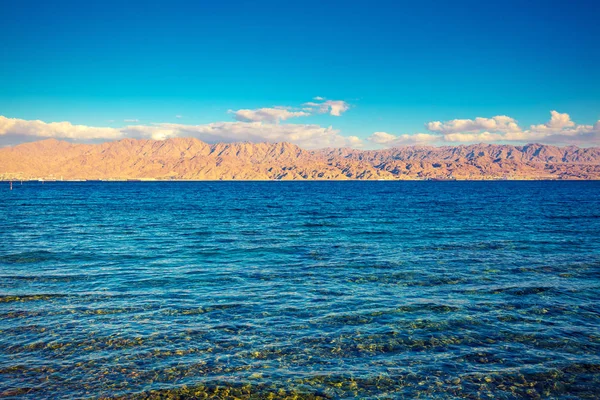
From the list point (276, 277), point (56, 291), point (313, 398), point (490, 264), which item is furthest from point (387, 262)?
point (56, 291)

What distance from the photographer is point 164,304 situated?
1822 cm

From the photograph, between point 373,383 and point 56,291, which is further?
point 56,291

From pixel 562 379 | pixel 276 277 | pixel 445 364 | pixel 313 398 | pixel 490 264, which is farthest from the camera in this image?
pixel 490 264

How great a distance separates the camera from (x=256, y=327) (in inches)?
606

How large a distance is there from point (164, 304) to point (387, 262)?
1533cm

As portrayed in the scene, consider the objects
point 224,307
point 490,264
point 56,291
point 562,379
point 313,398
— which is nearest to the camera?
point 313,398

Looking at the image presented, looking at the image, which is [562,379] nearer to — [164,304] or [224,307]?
[224,307]

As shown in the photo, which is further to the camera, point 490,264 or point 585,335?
point 490,264

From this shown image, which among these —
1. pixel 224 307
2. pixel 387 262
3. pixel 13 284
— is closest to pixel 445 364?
pixel 224 307

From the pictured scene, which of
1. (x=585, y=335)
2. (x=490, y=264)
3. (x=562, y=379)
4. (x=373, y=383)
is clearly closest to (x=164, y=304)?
(x=373, y=383)

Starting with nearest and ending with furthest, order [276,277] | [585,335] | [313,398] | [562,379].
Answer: [313,398] < [562,379] < [585,335] < [276,277]

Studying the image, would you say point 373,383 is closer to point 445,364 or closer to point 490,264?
point 445,364

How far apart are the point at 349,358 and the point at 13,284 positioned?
746 inches

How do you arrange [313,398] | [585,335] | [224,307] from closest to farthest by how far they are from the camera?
[313,398]
[585,335]
[224,307]
